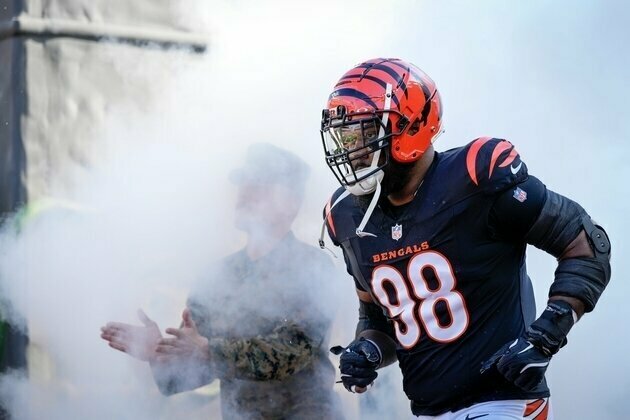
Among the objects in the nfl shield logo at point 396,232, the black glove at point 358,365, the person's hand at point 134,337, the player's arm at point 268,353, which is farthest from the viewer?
the person's hand at point 134,337

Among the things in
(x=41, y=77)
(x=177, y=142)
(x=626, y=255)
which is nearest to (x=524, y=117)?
(x=626, y=255)

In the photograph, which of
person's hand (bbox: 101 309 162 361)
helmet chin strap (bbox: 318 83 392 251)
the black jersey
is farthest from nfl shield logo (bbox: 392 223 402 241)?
person's hand (bbox: 101 309 162 361)

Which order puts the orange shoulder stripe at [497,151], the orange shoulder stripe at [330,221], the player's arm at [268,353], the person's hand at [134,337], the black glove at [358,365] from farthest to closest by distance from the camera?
the person's hand at [134,337]
the player's arm at [268,353]
the orange shoulder stripe at [330,221]
the black glove at [358,365]
the orange shoulder stripe at [497,151]

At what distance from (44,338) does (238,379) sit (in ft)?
5.13

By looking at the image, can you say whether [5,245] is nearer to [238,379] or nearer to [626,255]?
[238,379]

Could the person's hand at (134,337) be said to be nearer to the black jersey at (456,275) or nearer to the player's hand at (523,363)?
the black jersey at (456,275)

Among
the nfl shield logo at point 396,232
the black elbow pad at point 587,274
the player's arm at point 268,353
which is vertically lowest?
the player's arm at point 268,353

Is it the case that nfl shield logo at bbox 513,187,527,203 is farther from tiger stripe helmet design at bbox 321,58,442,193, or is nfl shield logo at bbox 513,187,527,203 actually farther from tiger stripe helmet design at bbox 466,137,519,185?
tiger stripe helmet design at bbox 321,58,442,193

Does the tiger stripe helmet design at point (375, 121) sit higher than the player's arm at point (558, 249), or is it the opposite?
the tiger stripe helmet design at point (375, 121)

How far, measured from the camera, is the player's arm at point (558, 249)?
294 centimetres

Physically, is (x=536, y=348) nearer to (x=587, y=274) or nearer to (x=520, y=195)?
(x=587, y=274)

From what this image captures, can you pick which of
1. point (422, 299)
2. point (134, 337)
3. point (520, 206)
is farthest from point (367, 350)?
point (134, 337)

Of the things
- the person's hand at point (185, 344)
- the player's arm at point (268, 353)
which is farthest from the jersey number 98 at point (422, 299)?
the person's hand at point (185, 344)

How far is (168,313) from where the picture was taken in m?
5.24
